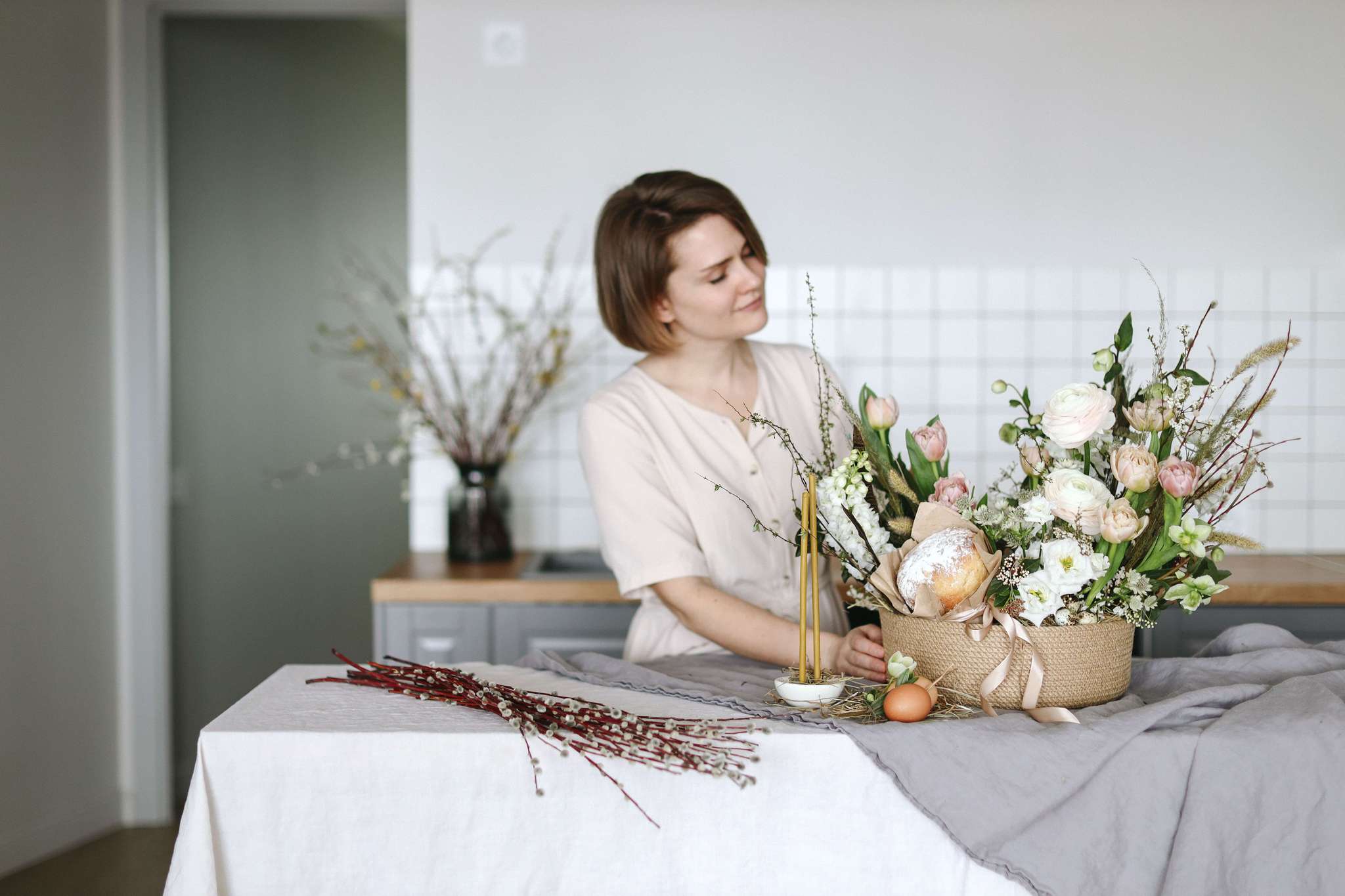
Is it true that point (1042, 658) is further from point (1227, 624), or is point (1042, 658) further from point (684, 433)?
point (1227, 624)

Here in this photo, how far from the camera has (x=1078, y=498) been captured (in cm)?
120

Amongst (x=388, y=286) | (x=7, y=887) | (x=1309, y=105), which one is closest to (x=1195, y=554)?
(x=1309, y=105)

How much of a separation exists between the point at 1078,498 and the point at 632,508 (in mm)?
748

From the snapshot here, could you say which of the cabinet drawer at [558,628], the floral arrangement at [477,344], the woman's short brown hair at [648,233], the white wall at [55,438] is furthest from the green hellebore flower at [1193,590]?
the white wall at [55,438]

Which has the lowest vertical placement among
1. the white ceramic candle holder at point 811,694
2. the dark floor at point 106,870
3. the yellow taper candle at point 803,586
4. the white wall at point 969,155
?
the dark floor at point 106,870

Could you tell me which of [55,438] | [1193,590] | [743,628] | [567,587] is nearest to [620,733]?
[743,628]

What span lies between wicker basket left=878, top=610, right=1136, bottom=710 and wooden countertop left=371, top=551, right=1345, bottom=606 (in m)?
1.39

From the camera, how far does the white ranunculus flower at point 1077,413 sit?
1202mm

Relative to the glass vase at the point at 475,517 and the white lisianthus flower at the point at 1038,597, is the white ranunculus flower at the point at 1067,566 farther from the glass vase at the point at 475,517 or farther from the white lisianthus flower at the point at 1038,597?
the glass vase at the point at 475,517

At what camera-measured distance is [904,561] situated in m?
1.28

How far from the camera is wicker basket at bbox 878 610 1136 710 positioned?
1.26 meters

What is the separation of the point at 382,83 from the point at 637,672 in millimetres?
3134

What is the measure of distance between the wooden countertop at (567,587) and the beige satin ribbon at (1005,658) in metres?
1.43

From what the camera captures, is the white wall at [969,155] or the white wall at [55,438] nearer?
the white wall at [55,438]
